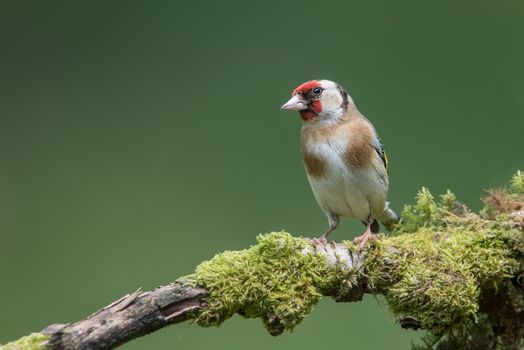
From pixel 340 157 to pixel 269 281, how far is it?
31.4 inches

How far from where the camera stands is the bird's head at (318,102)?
283 cm

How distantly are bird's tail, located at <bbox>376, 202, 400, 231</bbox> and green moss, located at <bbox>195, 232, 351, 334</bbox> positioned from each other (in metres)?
0.78

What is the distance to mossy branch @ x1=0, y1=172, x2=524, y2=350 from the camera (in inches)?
74.5

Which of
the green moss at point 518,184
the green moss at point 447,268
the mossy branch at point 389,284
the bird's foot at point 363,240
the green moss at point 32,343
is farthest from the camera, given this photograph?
the green moss at point 518,184

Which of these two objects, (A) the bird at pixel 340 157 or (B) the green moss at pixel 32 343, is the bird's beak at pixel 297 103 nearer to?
(A) the bird at pixel 340 157

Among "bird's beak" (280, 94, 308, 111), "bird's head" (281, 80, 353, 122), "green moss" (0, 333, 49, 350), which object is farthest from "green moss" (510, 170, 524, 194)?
"green moss" (0, 333, 49, 350)

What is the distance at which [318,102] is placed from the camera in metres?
2.83

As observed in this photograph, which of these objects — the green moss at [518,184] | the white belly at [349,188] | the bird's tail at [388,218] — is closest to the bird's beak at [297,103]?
the white belly at [349,188]

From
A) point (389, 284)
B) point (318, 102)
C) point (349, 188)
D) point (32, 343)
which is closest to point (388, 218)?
point (349, 188)

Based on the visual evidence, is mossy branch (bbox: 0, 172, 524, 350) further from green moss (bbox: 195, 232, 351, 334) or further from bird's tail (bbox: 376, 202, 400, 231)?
bird's tail (bbox: 376, 202, 400, 231)

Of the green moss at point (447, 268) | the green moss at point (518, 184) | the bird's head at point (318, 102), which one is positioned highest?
the bird's head at point (318, 102)

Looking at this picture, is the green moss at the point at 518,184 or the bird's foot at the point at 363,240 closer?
the bird's foot at the point at 363,240

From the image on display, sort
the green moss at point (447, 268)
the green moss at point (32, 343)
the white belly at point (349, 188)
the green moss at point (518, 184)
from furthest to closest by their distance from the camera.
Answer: the white belly at point (349, 188)
the green moss at point (518, 184)
the green moss at point (447, 268)
the green moss at point (32, 343)

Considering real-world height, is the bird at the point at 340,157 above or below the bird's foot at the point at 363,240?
above
